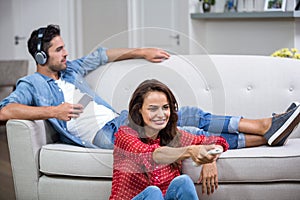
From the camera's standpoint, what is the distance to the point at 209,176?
2754mm

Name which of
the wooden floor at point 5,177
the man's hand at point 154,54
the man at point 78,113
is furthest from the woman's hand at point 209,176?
the wooden floor at point 5,177

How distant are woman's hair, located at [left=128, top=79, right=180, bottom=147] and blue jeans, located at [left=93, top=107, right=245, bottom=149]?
234 mm

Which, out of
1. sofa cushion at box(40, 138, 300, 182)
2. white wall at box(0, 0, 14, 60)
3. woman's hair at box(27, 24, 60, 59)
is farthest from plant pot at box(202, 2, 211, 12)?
sofa cushion at box(40, 138, 300, 182)

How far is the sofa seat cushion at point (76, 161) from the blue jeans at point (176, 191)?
0.46m

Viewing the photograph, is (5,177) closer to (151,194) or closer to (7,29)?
(151,194)

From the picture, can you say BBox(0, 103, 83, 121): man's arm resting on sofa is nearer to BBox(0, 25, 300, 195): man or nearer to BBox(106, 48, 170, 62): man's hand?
BBox(0, 25, 300, 195): man

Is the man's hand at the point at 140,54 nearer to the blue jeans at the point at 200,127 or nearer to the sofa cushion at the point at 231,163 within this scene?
the blue jeans at the point at 200,127

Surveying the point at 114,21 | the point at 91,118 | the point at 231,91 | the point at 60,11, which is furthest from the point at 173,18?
the point at 91,118

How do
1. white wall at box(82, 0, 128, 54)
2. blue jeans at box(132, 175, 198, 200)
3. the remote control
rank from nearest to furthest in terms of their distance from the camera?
the remote control, blue jeans at box(132, 175, 198, 200), white wall at box(82, 0, 128, 54)

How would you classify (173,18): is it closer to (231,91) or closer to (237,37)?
(237,37)

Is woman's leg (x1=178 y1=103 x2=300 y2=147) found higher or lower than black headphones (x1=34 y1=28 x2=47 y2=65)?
lower

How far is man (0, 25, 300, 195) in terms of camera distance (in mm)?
2938

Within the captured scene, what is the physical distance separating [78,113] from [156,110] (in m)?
0.61

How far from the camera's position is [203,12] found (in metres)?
5.52
